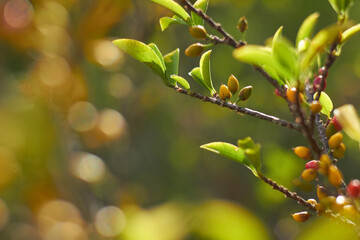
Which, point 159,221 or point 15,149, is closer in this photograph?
point 159,221

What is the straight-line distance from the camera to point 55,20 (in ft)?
5.78

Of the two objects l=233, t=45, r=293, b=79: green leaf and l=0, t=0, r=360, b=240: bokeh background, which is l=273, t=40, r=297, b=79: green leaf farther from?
l=0, t=0, r=360, b=240: bokeh background

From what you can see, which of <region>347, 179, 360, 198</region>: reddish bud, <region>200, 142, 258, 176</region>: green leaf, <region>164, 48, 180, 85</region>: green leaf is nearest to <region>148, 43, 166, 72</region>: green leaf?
<region>164, 48, 180, 85</region>: green leaf

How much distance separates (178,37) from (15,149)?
1.07m

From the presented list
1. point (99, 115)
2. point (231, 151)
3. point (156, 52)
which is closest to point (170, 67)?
point (156, 52)

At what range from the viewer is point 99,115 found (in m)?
1.91

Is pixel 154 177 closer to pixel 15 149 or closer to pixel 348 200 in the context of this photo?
pixel 15 149

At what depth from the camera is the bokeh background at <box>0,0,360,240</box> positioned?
1.58 m

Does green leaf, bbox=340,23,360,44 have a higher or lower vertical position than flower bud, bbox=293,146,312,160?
higher

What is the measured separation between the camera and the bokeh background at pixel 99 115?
5.18 ft

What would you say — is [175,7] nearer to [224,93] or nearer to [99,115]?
[224,93]

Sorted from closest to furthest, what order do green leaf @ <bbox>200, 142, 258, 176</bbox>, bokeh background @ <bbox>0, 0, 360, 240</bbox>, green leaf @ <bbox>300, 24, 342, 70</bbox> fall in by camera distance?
green leaf @ <bbox>300, 24, 342, 70</bbox> → green leaf @ <bbox>200, 142, 258, 176</bbox> → bokeh background @ <bbox>0, 0, 360, 240</bbox>

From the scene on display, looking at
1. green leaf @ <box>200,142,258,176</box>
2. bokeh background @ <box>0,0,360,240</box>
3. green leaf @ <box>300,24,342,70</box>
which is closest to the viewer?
green leaf @ <box>300,24,342,70</box>

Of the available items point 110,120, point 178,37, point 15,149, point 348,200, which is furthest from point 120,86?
point 348,200
